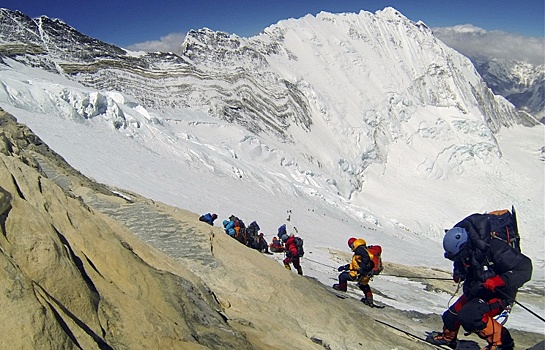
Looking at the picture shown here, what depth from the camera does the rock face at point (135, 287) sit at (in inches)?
130

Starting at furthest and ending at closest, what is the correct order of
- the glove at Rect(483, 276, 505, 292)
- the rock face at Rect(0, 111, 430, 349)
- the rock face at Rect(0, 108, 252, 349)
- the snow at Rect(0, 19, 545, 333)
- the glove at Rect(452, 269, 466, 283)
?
the snow at Rect(0, 19, 545, 333) < the glove at Rect(452, 269, 466, 283) < the glove at Rect(483, 276, 505, 292) < the rock face at Rect(0, 111, 430, 349) < the rock face at Rect(0, 108, 252, 349)

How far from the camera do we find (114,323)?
3.87m

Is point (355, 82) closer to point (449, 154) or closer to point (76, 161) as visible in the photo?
point (449, 154)

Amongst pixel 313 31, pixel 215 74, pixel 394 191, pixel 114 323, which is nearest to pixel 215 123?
pixel 215 74

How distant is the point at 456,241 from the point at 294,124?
45.9 meters

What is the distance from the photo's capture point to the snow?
21703 mm

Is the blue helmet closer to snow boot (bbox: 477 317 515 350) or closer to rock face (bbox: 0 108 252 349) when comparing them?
snow boot (bbox: 477 317 515 350)

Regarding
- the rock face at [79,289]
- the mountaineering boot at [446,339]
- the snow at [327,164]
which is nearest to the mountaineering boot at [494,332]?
the mountaineering boot at [446,339]

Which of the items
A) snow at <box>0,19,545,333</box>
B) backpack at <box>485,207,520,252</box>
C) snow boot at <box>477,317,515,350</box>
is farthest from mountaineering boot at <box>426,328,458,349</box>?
snow at <box>0,19,545,333</box>

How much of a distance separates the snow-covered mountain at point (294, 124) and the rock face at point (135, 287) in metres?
12.9

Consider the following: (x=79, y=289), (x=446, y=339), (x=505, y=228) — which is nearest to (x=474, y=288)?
(x=505, y=228)

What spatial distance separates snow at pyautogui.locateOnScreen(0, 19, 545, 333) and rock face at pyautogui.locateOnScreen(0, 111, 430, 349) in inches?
196

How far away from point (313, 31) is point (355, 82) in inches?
371

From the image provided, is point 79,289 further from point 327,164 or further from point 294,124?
point 294,124
